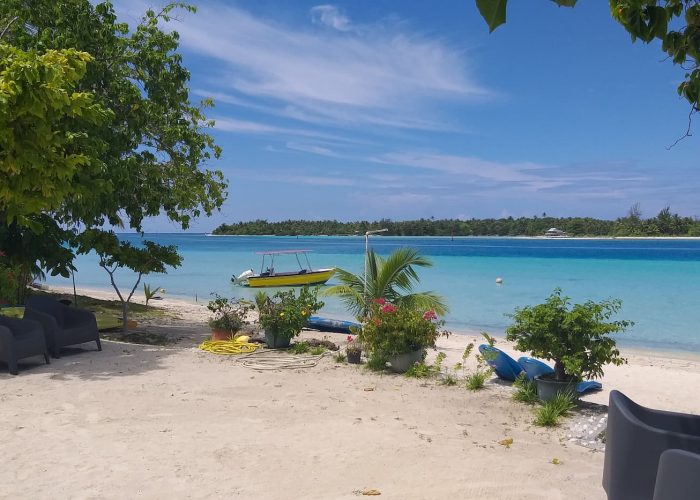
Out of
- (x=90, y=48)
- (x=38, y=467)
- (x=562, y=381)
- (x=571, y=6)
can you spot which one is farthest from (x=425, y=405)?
(x=90, y=48)

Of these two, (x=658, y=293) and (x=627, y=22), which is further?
(x=658, y=293)

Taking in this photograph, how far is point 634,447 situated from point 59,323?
7.72 metres

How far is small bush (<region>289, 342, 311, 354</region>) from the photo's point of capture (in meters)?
8.72

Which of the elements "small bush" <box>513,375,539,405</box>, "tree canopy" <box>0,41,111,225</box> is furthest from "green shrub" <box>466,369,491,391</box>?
"tree canopy" <box>0,41,111,225</box>

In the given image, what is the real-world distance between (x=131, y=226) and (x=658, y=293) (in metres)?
24.0

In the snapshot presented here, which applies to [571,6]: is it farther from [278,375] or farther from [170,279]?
[170,279]

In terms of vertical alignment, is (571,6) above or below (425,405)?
above

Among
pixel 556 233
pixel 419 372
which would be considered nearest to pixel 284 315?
pixel 419 372

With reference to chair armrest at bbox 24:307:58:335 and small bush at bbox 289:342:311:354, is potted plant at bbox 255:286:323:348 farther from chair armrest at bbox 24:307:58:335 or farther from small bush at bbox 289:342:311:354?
chair armrest at bbox 24:307:58:335

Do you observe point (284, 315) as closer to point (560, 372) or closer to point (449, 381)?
point (449, 381)

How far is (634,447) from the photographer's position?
311cm

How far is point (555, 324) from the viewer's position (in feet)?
18.8

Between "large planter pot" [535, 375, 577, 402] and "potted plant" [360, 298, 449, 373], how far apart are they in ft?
5.84

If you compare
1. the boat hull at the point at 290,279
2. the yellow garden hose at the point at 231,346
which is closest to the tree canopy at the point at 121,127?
the yellow garden hose at the point at 231,346
